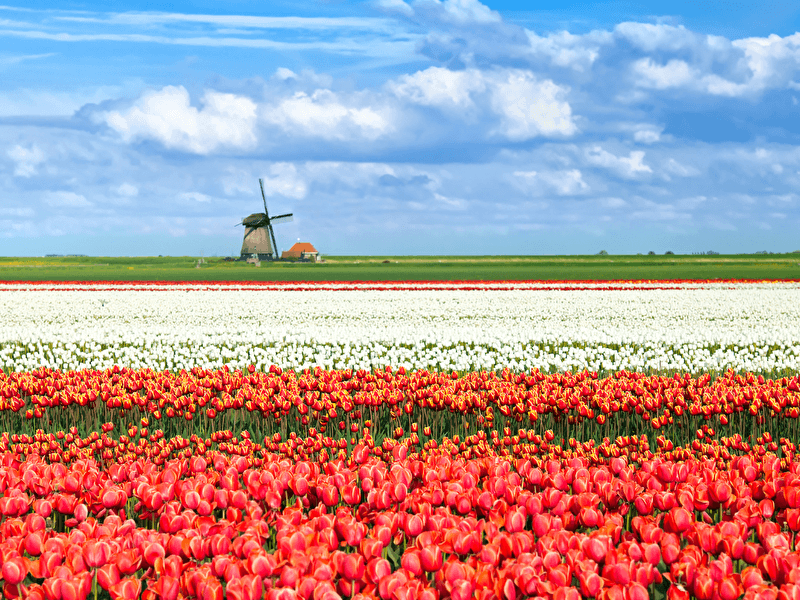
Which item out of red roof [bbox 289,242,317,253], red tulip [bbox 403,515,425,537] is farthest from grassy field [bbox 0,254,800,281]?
red tulip [bbox 403,515,425,537]

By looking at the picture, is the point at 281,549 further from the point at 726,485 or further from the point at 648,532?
the point at 726,485

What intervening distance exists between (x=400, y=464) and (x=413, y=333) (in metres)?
12.9

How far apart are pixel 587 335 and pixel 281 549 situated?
1489 centimetres

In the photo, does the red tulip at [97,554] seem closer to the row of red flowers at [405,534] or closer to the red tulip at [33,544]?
the row of red flowers at [405,534]

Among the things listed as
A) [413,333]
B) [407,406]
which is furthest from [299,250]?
[407,406]

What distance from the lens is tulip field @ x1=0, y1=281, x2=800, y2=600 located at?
3186mm

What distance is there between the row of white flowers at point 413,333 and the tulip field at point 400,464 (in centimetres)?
13

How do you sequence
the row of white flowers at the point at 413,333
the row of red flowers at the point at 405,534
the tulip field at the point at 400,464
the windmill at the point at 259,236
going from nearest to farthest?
the row of red flowers at the point at 405,534
the tulip field at the point at 400,464
the row of white flowers at the point at 413,333
the windmill at the point at 259,236

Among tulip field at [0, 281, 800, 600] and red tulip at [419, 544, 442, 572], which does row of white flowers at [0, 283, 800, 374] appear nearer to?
tulip field at [0, 281, 800, 600]

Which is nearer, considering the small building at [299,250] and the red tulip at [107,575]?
the red tulip at [107,575]

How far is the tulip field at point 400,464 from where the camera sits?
3.19 meters

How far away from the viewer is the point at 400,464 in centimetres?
483

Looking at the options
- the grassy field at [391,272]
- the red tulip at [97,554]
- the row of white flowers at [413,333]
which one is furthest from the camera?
the grassy field at [391,272]

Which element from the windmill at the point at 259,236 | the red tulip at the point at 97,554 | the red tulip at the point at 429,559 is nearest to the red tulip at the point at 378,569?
the red tulip at the point at 429,559
